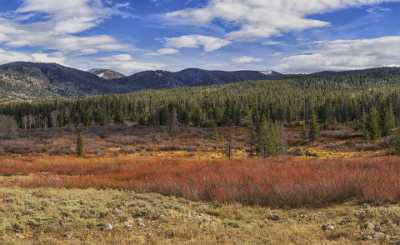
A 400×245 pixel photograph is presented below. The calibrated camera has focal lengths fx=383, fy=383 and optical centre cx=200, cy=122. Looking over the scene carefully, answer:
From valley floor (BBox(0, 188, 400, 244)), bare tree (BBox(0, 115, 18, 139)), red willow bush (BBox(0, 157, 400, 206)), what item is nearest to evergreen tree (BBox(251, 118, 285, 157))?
red willow bush (BBox(0, 157, 400, 206))

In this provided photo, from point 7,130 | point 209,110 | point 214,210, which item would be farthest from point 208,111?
point 214,210

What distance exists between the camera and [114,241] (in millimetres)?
8180

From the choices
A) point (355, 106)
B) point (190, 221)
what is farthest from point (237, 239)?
point (355, 106)

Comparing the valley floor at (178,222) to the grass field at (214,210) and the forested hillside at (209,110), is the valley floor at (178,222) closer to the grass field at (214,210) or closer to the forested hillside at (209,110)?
the grass field at (214,210)

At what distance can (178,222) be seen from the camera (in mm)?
9836

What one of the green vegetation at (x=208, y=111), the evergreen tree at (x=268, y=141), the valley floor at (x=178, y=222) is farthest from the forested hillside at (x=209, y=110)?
the valley floor at (x=178, y=222)

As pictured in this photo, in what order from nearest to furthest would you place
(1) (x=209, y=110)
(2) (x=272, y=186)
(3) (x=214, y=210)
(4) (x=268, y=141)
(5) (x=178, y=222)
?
1. (5) (x=178, y=222)
2. (3) (x=214, y=210)
3. (2) (x=272, y=186)
4. (4) (x=268, y=141)
5. (1) (x=209, y=110)

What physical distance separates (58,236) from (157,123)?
99.2m

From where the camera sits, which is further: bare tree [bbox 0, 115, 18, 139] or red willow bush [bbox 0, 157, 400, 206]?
bare tree [bbox 0, 115, 18, 139]

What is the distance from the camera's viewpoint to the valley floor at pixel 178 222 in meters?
8.31

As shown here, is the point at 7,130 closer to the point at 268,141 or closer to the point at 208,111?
the point at 208,111

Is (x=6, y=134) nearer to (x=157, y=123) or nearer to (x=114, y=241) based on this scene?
(x=157, y=123)

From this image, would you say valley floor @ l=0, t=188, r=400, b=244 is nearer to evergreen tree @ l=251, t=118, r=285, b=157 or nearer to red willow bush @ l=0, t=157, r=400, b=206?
red willow bush @ l=0, t=157, r=400, b=206

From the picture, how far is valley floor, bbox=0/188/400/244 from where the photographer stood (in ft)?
27.3
